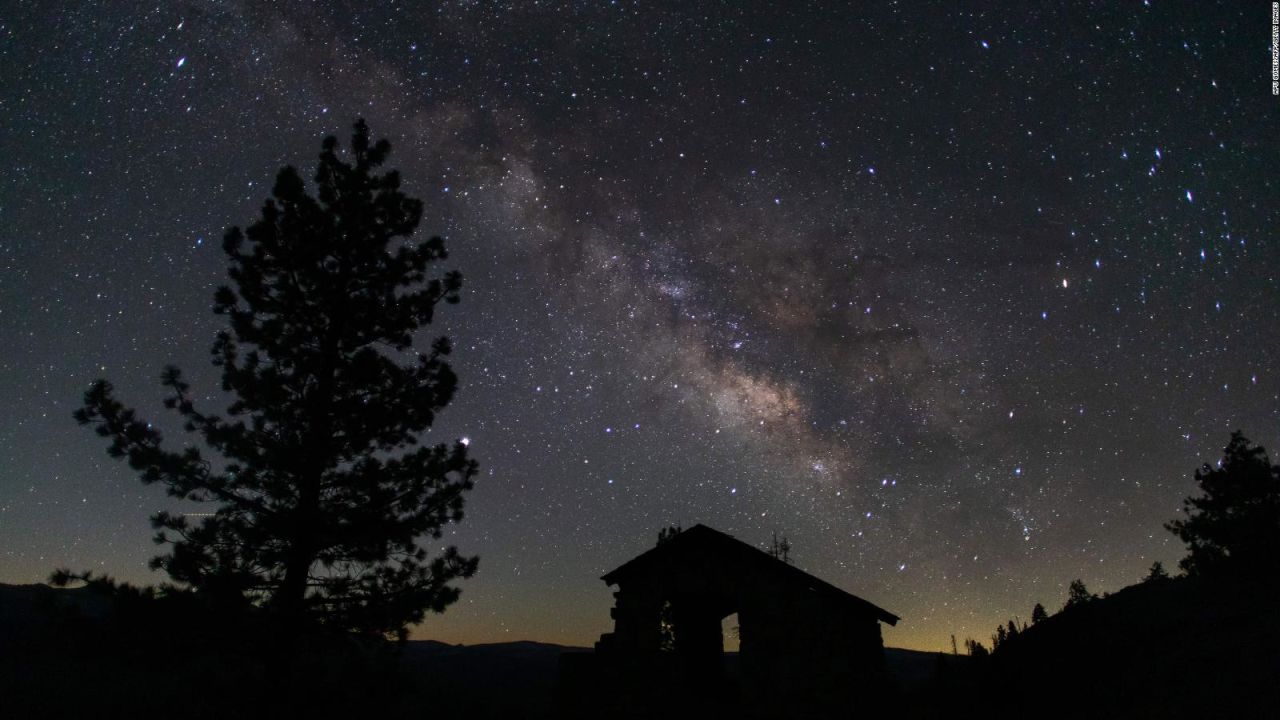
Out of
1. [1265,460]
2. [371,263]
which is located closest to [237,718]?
[371,263]

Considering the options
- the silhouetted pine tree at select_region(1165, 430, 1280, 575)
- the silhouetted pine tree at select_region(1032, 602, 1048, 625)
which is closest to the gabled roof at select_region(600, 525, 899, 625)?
the silhouetted pine tree at select_region(1165, 430, 1280, 575)

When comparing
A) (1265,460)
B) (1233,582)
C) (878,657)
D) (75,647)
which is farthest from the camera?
(1265,460)

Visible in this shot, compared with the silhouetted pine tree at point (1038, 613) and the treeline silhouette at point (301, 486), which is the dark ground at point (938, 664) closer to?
the treeline silhouette at point (301, 486)

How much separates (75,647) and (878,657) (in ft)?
54.5

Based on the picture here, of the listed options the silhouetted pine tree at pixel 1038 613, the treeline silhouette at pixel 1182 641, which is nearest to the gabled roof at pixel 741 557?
the treeline silhouette at pixel 1182 641

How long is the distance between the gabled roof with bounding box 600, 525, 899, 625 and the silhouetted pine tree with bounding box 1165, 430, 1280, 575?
22.1 meters

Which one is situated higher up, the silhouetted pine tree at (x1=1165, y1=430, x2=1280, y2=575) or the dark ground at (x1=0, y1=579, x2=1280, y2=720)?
the silhouetted pine tree at (x1=1165, y1=430, x2=1280, y2=575)

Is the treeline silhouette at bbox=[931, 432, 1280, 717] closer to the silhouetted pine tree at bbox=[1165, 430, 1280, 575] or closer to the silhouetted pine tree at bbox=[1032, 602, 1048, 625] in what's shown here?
the silhouetted pine tree at bbox=[1165, 430, 1280, 575]

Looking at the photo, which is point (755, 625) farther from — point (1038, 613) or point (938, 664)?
point (1038, 613)

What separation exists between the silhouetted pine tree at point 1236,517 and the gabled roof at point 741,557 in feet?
72.5

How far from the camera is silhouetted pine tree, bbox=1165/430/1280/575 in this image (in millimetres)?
26141

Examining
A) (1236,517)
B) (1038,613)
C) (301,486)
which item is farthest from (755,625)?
(1038,613)

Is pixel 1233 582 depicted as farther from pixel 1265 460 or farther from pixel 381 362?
pixel 381 362

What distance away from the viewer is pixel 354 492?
12.6 m
